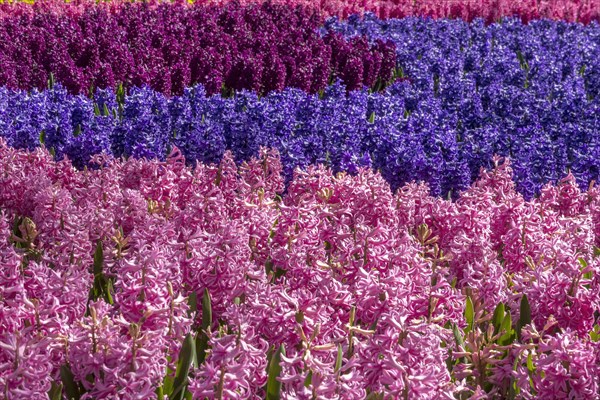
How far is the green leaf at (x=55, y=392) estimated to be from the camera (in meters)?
3.13

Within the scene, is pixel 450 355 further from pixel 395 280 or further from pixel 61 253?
pixel 61 253

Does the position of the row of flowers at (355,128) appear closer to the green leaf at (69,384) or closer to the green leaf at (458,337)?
the green leaf at (458,337)

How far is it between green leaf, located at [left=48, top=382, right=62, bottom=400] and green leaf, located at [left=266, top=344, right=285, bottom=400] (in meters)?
0.77

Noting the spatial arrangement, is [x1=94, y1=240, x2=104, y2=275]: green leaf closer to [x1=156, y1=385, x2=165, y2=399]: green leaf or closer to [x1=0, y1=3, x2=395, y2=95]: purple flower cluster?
[x1=156, y1=385, x2=165, y2=399]: green leaf

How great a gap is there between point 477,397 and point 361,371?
0.43 m

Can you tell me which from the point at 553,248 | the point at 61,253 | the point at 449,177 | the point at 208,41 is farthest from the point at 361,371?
the point at 208,41

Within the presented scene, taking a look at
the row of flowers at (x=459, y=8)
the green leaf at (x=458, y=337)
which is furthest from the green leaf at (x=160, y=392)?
the row of flowers at (x=459, y=8)

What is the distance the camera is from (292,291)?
383 centimetres

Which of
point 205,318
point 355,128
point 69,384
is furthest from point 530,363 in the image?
point 355,128

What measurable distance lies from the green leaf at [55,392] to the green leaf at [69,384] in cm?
3

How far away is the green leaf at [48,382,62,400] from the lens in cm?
313

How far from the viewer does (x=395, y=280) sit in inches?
147

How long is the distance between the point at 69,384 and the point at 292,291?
1.06 m

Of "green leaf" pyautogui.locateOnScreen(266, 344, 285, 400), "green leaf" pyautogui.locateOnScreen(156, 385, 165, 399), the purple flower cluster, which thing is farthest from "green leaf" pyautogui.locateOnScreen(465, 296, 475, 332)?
the purple flower cluster
